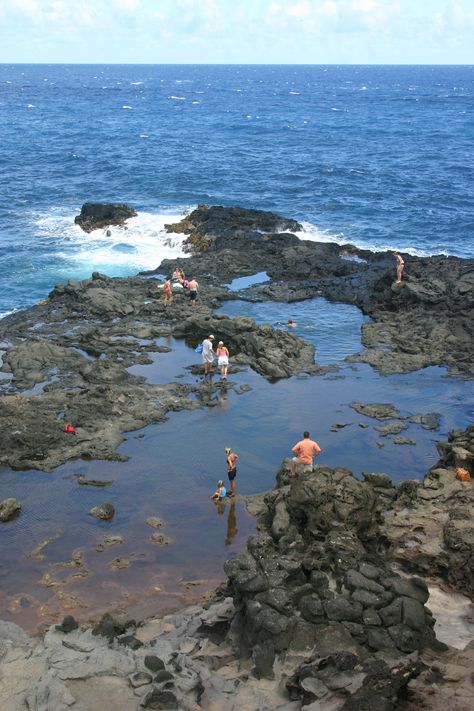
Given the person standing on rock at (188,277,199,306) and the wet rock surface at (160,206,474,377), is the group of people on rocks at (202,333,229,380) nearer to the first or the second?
the wet rock surface at (160,206,474,377)

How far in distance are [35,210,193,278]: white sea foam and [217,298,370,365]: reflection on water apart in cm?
1009

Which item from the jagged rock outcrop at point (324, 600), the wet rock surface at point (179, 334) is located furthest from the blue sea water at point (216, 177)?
the jagged rock outcrop at point (324, 600)

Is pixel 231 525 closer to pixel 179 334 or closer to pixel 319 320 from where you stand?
pixel 179 334

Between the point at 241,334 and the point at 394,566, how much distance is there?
14.8 meters

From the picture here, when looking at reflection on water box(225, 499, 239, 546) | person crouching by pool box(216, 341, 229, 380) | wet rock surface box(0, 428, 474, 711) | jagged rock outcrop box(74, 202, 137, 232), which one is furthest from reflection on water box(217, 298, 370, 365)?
jagged rock outcrop box(74, 202, 137, 232)

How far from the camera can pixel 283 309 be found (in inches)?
1410

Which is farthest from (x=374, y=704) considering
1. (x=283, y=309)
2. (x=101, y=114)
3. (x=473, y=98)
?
(x=473, y=98)

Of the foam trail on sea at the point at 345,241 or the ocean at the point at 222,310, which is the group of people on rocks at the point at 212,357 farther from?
the foam trail on sea at the point at 345,241

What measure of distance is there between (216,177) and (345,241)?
83.8ft

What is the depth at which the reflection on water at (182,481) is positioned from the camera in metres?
17.3

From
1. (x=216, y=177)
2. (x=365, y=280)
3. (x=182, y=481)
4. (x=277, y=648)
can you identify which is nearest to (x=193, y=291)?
(x=365, y=280)

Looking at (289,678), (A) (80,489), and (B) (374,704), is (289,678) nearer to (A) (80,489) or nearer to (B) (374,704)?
(B) (374,704)

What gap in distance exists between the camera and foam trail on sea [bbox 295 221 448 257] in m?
47.2

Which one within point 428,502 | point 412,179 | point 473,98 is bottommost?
point 428,502
